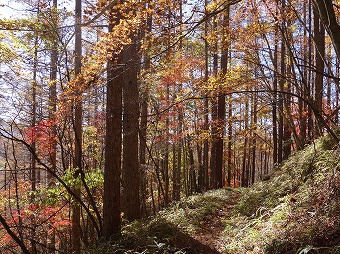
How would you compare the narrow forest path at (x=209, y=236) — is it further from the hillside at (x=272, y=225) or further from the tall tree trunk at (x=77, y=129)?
the tall tree trunk at (x=77, y=129)

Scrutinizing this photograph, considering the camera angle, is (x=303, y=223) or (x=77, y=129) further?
(x=77, y=129)

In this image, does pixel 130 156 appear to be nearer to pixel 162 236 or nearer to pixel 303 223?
pixel 162 236

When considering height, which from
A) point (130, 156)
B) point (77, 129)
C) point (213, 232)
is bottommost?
point (213, 232)

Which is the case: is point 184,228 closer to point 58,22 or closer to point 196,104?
point 58,22

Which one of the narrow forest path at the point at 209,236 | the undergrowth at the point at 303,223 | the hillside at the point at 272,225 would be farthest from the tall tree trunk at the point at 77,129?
the undergrowth at the point at 303,223

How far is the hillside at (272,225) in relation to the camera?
3.80 metres

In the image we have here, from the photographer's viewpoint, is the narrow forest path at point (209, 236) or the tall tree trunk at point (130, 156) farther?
the tall tree trunk at point (130, 156)

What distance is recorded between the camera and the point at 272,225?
4.87 metres

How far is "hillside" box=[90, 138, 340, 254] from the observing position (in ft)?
12.5

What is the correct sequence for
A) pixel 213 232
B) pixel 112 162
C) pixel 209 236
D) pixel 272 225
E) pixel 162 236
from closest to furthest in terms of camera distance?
pixel 272 225, pixel 162 236, pixel 112 162, pixel 209 236, pixel 213 232

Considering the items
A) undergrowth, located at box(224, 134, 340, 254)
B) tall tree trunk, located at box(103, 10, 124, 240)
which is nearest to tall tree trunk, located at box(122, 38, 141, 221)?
tall tree trunk, located at box(103, 10, 124, 240)

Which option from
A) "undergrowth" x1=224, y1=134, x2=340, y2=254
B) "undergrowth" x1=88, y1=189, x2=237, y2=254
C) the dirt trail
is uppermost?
"undergrowth" x1=224, y1=134, x2=340, y2=254

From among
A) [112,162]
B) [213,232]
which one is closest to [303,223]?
[213,232]

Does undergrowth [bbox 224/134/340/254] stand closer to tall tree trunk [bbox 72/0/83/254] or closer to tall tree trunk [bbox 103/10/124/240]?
tall tree trunk [bbox 103/10/124/240]
